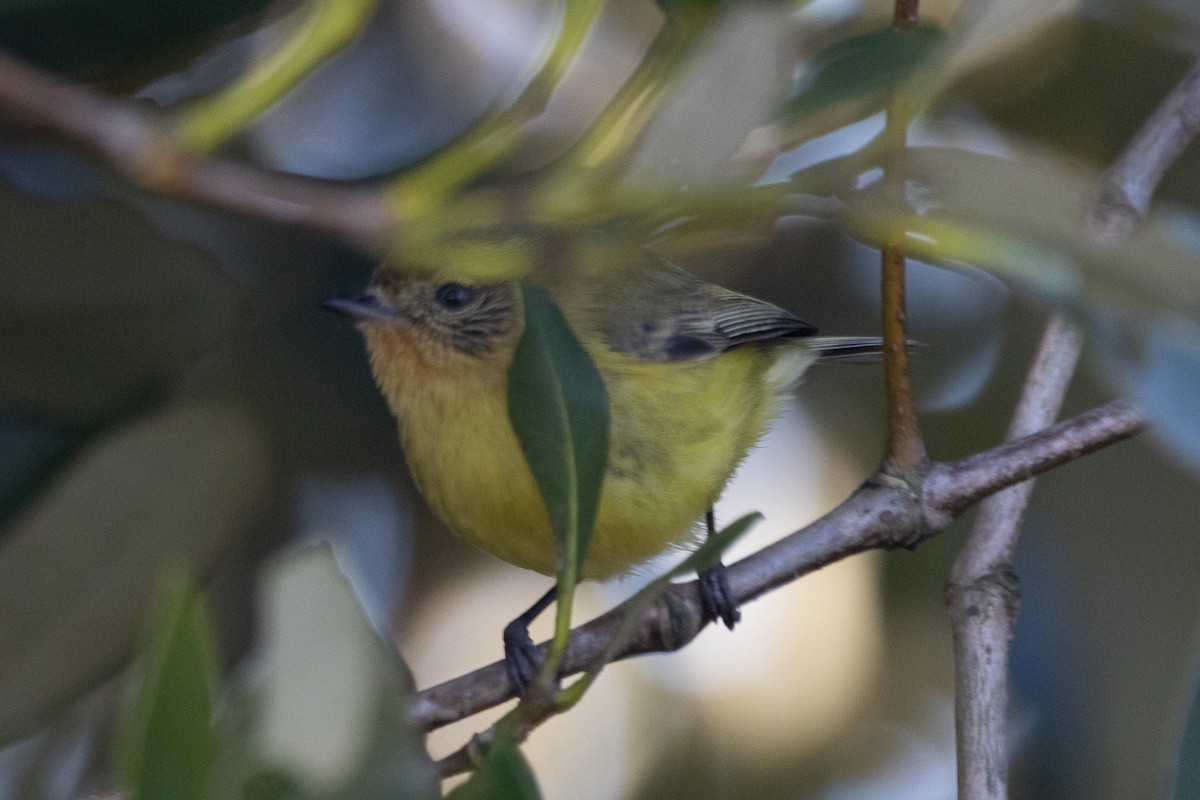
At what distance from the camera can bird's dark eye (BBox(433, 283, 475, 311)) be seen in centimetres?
239

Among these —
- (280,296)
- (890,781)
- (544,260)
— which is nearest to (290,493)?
(280,296)

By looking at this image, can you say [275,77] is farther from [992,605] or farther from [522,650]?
[522,650]

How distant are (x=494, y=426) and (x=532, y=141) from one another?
0.73m

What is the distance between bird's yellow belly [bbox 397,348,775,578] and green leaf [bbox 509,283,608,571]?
0.87 metres

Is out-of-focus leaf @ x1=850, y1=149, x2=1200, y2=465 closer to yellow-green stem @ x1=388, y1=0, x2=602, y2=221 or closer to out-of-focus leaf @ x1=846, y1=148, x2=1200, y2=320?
out-of-focus leaf @ x1=846, y1=148, x2=1200, y2=320

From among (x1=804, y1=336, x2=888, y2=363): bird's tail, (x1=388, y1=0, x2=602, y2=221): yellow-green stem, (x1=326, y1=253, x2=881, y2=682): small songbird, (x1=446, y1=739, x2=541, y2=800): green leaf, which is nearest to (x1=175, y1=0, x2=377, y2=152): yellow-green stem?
(x1=388, y1=0, x2=602, y2=221): yellow-green stem

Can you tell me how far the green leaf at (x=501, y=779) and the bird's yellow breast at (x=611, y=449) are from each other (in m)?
1.19

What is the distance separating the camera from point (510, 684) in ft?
5.08

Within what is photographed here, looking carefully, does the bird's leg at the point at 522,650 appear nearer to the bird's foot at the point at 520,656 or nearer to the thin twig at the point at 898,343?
the bird's foot at the point at 520,656

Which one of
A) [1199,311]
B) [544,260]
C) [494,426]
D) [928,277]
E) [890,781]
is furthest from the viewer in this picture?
[928,277]

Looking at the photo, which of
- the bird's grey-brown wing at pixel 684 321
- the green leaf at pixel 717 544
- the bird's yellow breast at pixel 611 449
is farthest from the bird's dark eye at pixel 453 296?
the green leaf at pixel 717 544

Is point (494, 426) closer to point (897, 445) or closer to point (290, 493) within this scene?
point (290, 493)

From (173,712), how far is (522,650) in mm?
1503

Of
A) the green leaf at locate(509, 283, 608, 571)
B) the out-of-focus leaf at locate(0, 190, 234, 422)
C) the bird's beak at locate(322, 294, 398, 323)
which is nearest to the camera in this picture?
the green leaf at locate(509, 283, 608, 571)
